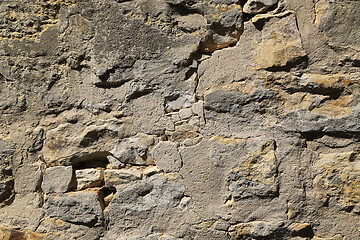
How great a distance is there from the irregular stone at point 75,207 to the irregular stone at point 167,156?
1.01ft

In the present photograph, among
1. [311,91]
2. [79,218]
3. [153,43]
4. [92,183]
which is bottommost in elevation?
[79,218]

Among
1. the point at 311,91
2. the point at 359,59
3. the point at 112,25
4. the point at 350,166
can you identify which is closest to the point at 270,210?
the point at 350,166

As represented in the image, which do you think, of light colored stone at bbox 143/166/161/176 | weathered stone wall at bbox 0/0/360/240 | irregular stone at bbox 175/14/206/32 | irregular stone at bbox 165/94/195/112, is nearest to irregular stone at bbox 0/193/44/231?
weathered stone wall at bbox 0/0/360/240

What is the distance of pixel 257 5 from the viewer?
1212 millimetres

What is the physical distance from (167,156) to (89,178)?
1.20ft

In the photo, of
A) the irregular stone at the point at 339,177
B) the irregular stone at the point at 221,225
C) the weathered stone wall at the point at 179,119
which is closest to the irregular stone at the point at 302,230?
the weathered stone wall at the point at 179,119

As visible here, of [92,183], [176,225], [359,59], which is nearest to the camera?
[359,59]

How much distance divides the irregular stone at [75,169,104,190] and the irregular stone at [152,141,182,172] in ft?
0.87

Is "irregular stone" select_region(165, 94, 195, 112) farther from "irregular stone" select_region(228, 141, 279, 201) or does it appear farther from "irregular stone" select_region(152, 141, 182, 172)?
"irregular stone" select_region(228, 141, 279, 201)

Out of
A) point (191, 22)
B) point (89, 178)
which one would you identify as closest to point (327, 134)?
point (191, 22)

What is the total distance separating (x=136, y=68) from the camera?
4.31 ft

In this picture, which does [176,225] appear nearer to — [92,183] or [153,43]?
[92,183]

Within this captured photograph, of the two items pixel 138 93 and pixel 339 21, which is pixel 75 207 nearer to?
pixel 138 93

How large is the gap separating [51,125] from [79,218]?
0.43 meters
